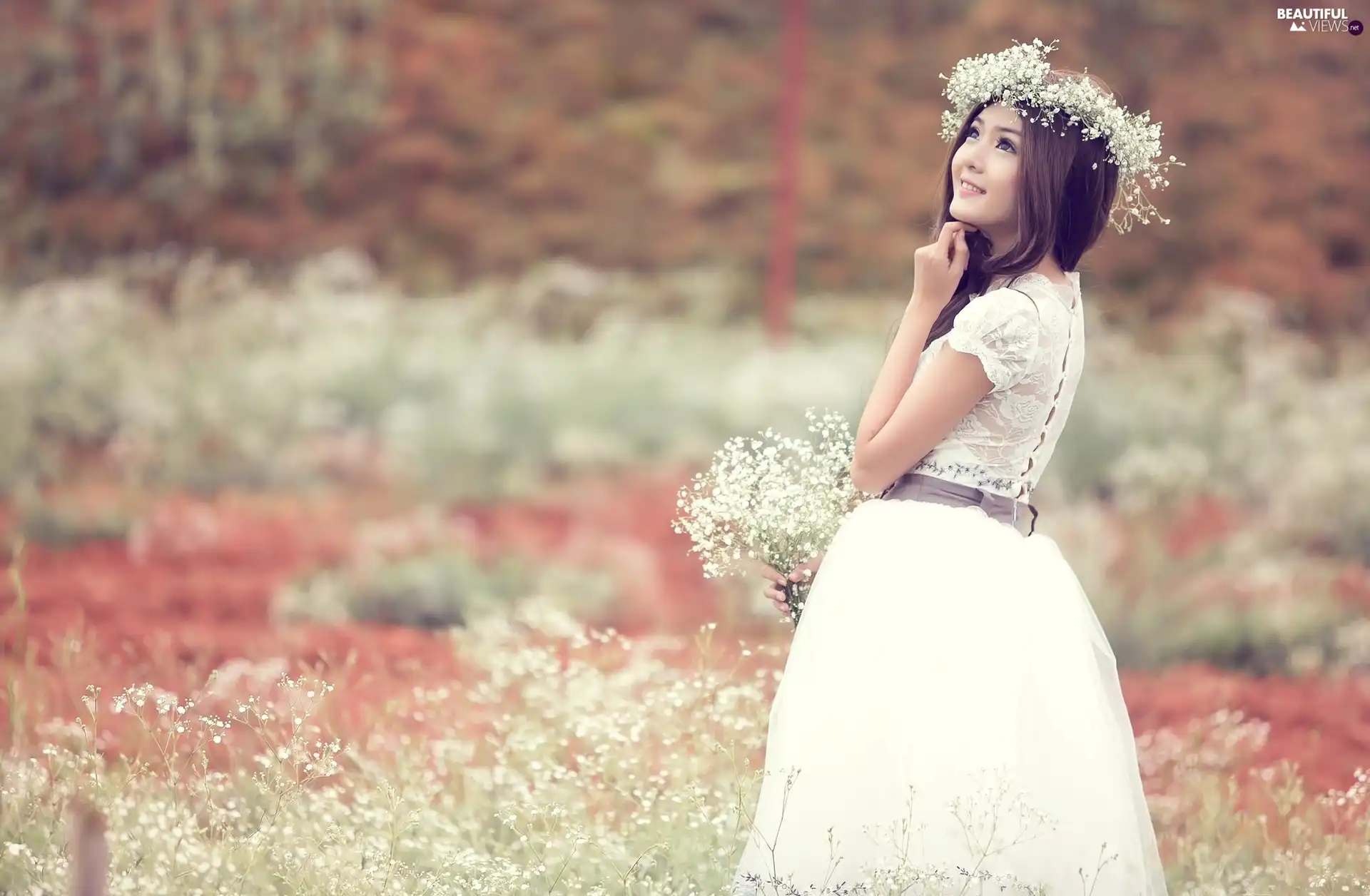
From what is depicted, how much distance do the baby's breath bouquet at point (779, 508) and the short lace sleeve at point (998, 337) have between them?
14.3 inches

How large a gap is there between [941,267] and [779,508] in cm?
59

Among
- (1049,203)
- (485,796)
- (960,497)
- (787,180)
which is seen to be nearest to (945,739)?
(960,497)

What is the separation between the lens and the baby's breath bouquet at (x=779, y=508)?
9.12 ft

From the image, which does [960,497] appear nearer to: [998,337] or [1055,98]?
[998,337]

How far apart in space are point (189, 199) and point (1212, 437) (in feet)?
21.7

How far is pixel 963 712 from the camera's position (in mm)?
2428

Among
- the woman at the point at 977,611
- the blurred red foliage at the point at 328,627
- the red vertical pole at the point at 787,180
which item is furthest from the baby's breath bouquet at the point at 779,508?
the red vertical pole at the point at 787,180

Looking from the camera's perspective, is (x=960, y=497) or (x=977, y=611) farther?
(x=960, y=497)

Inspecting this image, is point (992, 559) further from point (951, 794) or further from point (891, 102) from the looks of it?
point (891, 102)

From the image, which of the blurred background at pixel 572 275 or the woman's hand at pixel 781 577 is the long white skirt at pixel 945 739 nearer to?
the woman's hand at pixel 781 577

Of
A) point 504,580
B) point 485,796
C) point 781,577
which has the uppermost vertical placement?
point 504,580

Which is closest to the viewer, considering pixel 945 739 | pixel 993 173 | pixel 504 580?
pixel 945 739

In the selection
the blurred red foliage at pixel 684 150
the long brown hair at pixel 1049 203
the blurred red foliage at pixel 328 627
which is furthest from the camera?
the blurred red foliage at pixel 684 150

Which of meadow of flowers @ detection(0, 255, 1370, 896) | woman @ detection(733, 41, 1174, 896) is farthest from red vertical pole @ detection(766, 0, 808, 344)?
woman @ detection(733, 41, 1174, 896)
